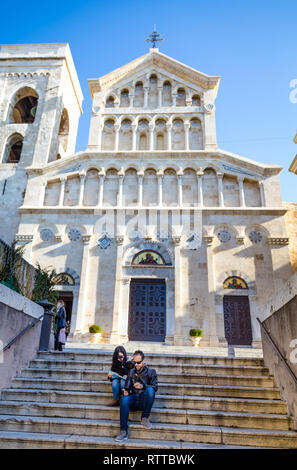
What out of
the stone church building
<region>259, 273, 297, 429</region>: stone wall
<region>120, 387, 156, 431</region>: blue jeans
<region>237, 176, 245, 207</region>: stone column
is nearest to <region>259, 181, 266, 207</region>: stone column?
the stone church building

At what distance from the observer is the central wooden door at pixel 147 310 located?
1667cm

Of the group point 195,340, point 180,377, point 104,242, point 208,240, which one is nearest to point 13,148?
point 104,242

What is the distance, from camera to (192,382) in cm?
688

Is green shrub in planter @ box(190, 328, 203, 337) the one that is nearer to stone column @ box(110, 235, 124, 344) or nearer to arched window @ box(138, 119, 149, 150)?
stone column @ box(110, 235, 124, 344)

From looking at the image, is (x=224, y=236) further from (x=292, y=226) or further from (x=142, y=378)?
(x=142, y=378)

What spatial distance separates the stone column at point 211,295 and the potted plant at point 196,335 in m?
0.66

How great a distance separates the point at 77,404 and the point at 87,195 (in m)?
15.0

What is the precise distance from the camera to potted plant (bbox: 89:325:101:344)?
628 inches

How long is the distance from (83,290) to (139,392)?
1233 centimetres

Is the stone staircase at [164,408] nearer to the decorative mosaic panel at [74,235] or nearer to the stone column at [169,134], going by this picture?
the decorative mosaic panel at [74,235]

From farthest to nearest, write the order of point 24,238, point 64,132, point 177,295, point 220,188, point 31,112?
point 64,132 < point 31,112 < point 220,188 < point 24,238 < point 177,295

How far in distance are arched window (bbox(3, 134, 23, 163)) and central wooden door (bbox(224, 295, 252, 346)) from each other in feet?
58.3

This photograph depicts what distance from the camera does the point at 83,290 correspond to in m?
17.4
